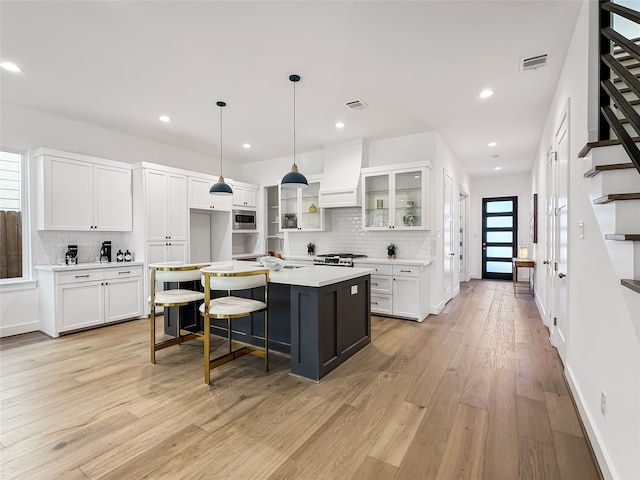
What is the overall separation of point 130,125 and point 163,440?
4455 millimetres

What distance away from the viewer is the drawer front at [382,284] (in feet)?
16.0

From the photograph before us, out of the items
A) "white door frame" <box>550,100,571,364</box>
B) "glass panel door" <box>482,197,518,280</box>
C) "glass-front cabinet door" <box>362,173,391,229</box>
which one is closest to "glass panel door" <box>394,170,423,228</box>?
"glass-front cabinet door" <box>362,173,391,229</box>

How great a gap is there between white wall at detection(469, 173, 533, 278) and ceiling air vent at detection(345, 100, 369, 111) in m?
6.32

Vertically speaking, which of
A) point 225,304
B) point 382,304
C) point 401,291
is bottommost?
point 382,304

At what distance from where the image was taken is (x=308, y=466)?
176 cm

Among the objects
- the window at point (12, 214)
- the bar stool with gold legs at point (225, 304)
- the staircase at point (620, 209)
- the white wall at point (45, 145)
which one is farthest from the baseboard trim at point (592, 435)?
the window at point (12, 214)

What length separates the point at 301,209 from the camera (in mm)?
6125

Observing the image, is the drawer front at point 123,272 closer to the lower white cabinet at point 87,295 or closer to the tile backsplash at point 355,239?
the lower white cabinet at point 87,295

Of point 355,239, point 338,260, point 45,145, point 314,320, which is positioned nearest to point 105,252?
point 45,145

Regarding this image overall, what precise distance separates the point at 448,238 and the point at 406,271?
1778 mm

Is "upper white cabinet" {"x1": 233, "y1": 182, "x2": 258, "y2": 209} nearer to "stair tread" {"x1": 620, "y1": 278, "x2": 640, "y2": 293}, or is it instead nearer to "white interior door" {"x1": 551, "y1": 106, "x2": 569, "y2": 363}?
"white interior door" {"x1": 551, "y1": 106, "x2": 569, "y2": 363}

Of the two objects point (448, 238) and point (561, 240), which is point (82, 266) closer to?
point (561, 240)

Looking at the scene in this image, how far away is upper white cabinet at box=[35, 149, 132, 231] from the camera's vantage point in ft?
13.6

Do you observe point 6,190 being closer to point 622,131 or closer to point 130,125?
point 130,125
